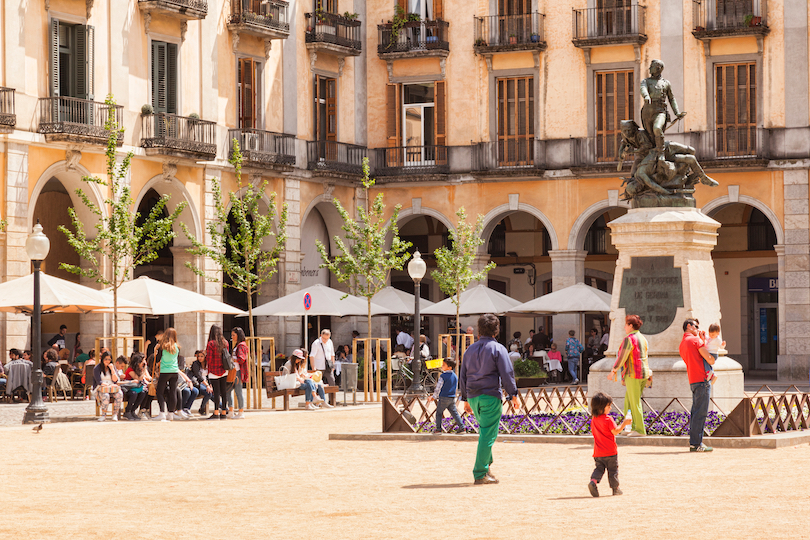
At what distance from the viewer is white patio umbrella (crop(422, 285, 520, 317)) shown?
33938 mm

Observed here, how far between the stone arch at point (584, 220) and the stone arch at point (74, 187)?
43.8 ft

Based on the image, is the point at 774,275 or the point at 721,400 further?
the point at 774,275

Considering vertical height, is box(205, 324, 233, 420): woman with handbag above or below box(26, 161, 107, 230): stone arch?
below

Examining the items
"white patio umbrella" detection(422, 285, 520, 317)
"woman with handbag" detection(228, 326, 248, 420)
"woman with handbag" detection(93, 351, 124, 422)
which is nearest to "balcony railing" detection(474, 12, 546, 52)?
"white patio umbrella" detection(422, 285, 520, 317)

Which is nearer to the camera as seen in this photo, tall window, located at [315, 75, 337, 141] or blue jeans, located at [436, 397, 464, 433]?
blue jeans, located at [436, 397, 464, 433]

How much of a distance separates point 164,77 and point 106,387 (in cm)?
1254

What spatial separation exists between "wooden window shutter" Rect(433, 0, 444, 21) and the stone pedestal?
21612 mm

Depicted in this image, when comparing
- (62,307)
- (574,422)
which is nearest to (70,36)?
(62,307)

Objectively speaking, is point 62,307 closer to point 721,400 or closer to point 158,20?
point 158,20

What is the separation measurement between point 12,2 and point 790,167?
64.5 ft

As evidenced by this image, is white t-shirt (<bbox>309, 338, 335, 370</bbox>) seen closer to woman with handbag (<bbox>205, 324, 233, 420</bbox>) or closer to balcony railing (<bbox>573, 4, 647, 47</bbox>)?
woman with handbag (<bbox>205, 324, 233, 420</bbox>)

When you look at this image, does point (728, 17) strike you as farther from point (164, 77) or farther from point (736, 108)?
point (164, 77)

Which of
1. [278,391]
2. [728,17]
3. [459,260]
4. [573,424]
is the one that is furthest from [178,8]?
[573,424]

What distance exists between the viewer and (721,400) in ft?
59.4
